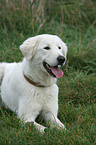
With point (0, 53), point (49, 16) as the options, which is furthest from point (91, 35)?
point (0, 53)

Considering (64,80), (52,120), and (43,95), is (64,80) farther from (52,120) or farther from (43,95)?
(52,120)

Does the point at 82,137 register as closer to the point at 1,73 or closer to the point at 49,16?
the point at 1,73

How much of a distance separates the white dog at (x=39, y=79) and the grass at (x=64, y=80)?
22 cm

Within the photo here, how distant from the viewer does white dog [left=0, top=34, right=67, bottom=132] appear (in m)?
3.23

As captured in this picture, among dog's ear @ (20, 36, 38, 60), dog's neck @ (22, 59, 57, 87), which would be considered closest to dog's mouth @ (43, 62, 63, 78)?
dog's neck @ (22, 59, 57, 87)

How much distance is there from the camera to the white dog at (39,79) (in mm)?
3230

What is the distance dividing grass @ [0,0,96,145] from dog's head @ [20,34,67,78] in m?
0.79

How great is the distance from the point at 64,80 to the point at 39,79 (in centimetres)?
145

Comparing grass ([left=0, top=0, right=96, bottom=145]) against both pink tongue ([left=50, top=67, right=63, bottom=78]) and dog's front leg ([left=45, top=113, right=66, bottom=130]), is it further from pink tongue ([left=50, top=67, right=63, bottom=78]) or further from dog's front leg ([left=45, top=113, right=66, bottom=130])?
pink tongue ([left=50, top=67, right=63, bottom=78])

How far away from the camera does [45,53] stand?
3.23m

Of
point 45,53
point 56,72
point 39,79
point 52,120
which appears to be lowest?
point 52,120

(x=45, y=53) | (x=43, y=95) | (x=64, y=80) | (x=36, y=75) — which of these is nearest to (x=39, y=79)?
(x=36, y=75)

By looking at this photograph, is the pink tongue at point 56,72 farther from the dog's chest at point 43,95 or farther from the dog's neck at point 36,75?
the dog's chest at point 43,95

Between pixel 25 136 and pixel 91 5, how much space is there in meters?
7.91
